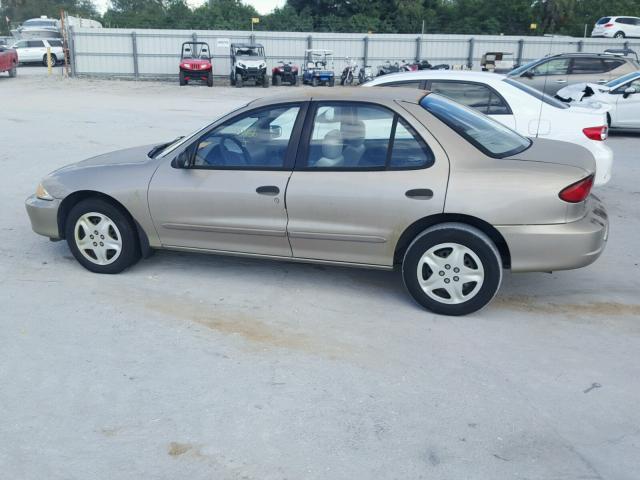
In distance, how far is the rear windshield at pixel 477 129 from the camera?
4.80 metres

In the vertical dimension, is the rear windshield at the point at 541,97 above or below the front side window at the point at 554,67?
below

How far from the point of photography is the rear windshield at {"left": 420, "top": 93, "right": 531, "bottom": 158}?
4.80 m

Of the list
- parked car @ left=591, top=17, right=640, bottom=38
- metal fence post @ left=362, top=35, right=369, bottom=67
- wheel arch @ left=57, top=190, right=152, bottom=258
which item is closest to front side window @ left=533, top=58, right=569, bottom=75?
wheel arch @ left=57, top=190, right=152, bottom=258

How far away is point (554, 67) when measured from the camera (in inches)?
691

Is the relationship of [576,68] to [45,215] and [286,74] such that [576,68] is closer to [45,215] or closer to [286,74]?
[286,74]

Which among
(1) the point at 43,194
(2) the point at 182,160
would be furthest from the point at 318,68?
(2) the point at 182,160

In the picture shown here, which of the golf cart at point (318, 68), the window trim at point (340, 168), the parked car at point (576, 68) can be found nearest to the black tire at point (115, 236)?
the window trim at point (340, 168)

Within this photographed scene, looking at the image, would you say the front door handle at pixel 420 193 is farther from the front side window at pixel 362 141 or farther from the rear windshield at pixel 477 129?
the rear windshield at pixel 477 129

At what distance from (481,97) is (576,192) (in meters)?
3.60

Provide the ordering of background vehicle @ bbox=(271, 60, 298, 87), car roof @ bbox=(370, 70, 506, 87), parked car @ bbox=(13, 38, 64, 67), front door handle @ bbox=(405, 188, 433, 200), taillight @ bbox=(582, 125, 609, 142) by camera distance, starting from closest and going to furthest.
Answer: front door handle @ bbox=(405, 188, 433, 200), taillight @ bbox=(582, 125, 609, 142), car roof @ bbox=(370, 70, 506, 87), background vehicle @ bbox=(271, 60, 298, 87), parked car @ bbox=(13, 38, 64, 67)

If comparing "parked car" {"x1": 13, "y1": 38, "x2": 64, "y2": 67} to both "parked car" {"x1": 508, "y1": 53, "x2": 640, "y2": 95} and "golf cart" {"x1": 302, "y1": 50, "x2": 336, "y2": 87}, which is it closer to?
"golf cart" {"x1": 302, "y1": 50, "x2": 336, "y2": 87}

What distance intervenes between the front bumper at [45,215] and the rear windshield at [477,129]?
3.23 metres

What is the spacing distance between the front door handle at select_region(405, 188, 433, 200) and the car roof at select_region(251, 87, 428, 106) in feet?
2.45

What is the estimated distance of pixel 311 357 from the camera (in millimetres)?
4164
